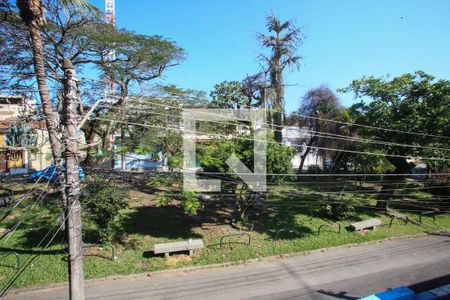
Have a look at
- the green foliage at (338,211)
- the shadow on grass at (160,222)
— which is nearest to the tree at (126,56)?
the shadow on grass at (160,222)

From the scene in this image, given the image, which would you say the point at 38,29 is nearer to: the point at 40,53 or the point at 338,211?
the point at 40,53

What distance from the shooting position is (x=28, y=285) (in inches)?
332

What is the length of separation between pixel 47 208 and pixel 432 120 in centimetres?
1690

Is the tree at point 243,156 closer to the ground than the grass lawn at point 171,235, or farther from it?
farther from it

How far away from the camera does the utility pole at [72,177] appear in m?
4.61

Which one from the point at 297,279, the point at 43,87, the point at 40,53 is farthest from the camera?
the point at 297,279

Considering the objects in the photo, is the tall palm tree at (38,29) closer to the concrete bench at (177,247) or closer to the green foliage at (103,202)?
the green foliage at (103,202)

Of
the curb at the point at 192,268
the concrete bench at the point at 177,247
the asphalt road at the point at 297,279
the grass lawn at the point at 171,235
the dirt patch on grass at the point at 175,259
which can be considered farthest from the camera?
the concrete bench at the point at 177,247

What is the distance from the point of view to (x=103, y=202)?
10242mm

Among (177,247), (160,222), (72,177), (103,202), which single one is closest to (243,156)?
(177,247)

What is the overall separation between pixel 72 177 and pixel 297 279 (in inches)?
305

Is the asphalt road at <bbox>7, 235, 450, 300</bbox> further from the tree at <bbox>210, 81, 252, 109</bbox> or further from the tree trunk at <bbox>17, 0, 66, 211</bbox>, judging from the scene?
the tree at <bbox>210, 81, 252, 109</bbox>

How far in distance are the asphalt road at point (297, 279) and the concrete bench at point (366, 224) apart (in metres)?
1.76

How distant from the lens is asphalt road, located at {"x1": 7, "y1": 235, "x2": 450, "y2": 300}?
8.57 meters
